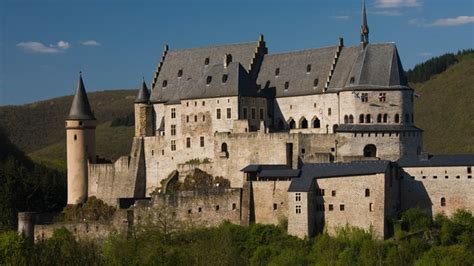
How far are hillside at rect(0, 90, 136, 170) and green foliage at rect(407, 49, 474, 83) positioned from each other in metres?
37.7

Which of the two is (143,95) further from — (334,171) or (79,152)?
(334,171)

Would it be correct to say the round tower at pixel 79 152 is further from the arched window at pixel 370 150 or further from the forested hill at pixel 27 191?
the arched window at pixel 370 150

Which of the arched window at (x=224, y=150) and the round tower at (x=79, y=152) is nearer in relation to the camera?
the arched window at (x=224, y=150)

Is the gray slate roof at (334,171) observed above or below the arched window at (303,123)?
below

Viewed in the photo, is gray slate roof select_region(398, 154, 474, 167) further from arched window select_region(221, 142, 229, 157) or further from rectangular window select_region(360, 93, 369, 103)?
arched window select_region(221, 142, 229, 157)

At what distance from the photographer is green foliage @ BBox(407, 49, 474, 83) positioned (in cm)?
14188

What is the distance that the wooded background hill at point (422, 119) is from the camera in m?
119

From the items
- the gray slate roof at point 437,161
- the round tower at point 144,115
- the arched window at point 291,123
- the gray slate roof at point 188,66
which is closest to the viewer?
the gray slate roof at point 437,161

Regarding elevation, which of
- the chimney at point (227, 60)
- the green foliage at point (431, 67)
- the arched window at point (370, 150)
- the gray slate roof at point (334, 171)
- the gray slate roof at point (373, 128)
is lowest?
the gray slate roof at point (334, 171)

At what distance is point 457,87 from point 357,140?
61685 mm

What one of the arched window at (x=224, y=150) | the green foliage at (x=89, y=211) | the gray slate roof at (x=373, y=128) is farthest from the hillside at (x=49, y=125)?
the gray slate roof at (x=373, y=128)

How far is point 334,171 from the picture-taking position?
219 feet

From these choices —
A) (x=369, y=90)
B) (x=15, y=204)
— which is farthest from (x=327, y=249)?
(x=15, y=204)

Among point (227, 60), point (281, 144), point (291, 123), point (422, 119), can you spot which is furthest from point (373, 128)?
point (422, 119)
